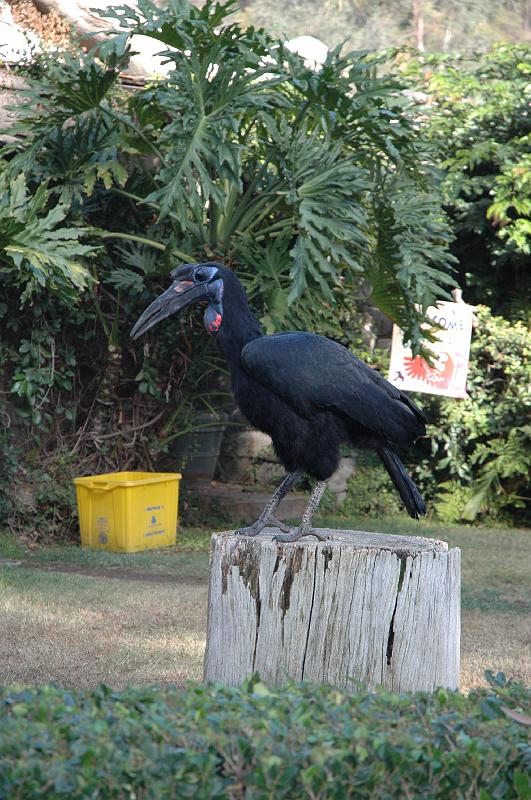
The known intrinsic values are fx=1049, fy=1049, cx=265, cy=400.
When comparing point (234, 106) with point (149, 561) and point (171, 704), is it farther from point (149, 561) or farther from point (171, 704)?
point (171, 704)

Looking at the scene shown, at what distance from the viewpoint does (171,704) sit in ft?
8.80

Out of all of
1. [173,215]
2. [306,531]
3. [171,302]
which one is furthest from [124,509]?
[306,531]

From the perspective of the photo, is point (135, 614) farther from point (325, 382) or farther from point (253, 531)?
point (325, 382)

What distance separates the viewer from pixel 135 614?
650cm

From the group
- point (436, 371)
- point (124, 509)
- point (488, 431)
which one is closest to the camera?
point (124, 509)

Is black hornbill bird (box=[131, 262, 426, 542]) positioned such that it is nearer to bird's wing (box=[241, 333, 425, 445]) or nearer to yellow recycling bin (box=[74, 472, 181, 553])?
bird's wing (box=[241, 333, 425, 445])

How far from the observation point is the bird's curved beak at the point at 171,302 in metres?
4.32

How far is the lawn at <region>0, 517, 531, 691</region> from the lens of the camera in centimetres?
533

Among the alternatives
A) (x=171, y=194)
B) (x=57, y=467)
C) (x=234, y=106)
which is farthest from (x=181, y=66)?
(x=57, y=467)

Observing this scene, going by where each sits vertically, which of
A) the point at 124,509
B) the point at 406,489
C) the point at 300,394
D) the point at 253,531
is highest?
the point at 300,394

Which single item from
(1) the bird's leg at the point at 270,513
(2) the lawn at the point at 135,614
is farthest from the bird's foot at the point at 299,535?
(2) the lawn at the point at 135,614

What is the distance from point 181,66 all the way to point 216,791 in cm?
652

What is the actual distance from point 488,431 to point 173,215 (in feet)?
15.4

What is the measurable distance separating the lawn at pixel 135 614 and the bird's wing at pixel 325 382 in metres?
1.78
